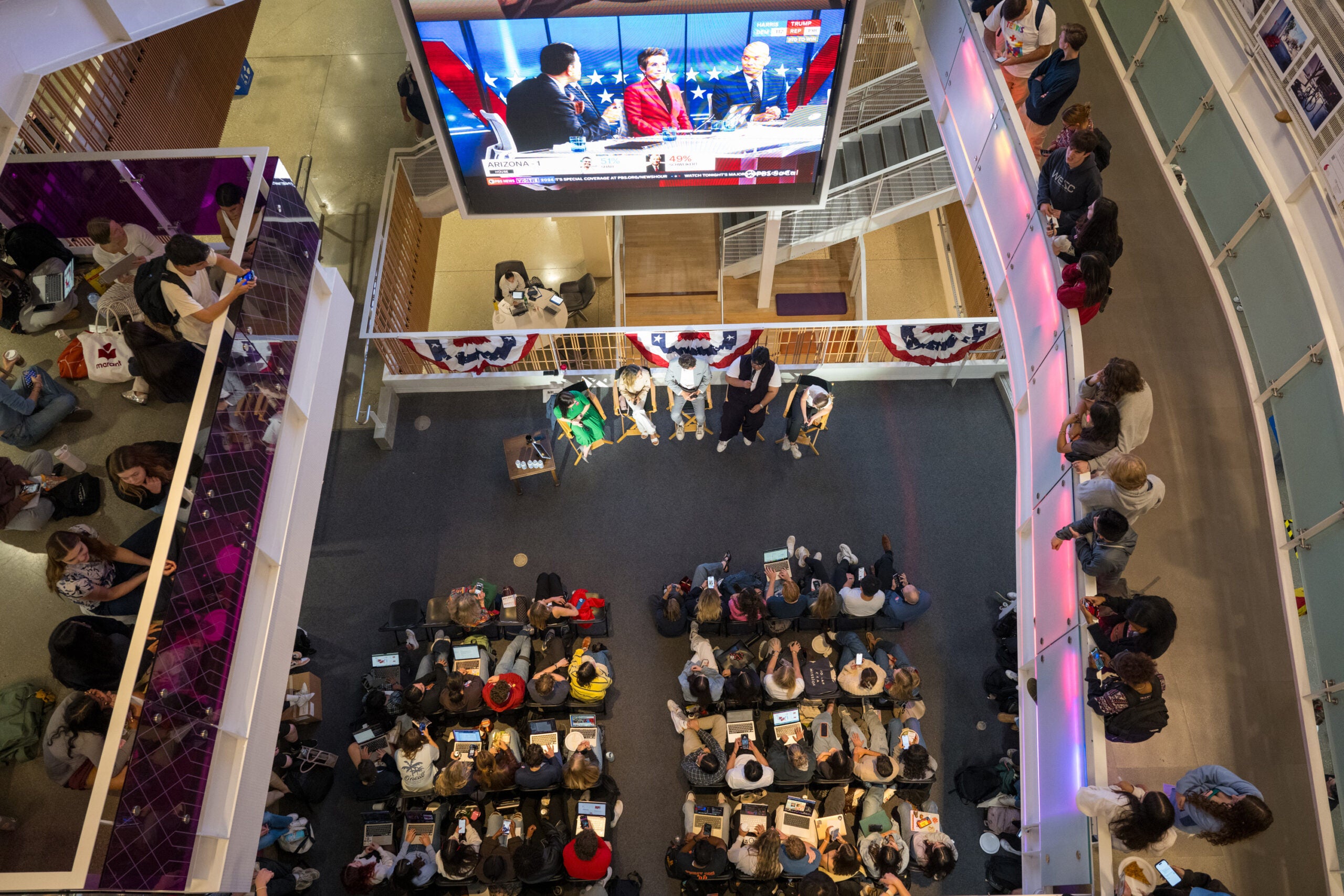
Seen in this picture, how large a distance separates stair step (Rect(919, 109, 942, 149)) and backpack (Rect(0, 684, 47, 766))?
1014cm

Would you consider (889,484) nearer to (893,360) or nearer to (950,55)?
(893,360)

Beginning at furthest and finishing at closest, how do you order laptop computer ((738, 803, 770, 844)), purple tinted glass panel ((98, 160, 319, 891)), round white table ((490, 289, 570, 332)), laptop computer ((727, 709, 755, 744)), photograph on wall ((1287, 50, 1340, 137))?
1. round white table ((490, 289, 570, 332))
2. laptop computer ((727, 709, 755, 744))
3. laptop computer ((738, 803, 770, 844))
4. photograph on wall ((1287, 50, 1340, 137))
5. purple tinted glass panel ((98, 160, 319, 891))

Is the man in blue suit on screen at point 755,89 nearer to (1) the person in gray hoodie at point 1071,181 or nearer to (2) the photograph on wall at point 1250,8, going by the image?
(1) the person in gray hoodie at point 1071,181

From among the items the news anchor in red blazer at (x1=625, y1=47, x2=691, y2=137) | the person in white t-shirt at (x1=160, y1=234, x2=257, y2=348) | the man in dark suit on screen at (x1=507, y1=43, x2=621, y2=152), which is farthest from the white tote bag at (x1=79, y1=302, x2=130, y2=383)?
the news anchor in red blazer at (x1=625, y1=47, x2=691, y2=137)

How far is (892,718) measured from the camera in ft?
24.6

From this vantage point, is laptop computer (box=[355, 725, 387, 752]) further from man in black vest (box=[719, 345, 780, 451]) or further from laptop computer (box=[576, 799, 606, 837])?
man in black vest (box=[719, 345, 780, 451])

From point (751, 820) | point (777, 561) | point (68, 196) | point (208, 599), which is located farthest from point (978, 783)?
point (68, 196)

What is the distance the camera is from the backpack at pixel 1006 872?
6.43m

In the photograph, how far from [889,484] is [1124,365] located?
406 cm

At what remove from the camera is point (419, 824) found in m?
6.98

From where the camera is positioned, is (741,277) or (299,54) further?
(299,54)

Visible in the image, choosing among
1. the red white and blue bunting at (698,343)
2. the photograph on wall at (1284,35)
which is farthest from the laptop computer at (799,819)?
the photograph on wall at (1284,35)

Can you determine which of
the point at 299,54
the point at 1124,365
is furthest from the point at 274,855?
the point at 299,54

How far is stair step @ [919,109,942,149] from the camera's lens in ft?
32.5
